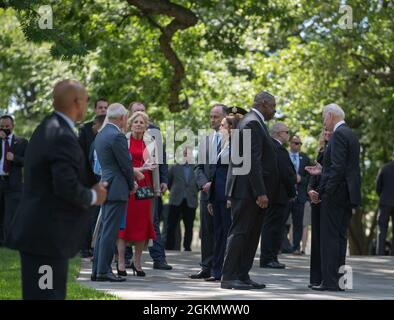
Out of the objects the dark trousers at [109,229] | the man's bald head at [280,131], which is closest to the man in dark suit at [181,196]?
the man's bald head at [280,131]

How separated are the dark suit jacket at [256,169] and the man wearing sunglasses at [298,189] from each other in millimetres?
7836

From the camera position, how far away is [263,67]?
35.5 m

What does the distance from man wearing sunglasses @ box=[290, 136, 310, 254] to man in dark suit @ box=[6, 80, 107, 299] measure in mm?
13024

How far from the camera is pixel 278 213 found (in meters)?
17.7

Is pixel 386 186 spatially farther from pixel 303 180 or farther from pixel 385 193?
pixel 303 180

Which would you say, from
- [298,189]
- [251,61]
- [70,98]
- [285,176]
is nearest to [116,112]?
[285,176]

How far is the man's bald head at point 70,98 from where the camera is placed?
8.50 m

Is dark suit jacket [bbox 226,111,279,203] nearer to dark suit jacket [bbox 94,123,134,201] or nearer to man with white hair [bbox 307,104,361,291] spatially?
man with white hair [bbox 307,104,361,291]

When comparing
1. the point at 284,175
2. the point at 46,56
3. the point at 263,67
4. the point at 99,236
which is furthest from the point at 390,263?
the point at 46,56

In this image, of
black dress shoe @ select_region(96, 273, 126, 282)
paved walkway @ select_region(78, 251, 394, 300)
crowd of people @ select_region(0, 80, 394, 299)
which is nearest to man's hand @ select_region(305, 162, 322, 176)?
crowd of people @ select_region(0, 80, 394, 299)

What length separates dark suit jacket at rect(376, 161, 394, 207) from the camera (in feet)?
72.9

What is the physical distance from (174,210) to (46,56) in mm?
19944

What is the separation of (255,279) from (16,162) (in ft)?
22.1

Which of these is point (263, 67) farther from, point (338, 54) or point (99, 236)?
point (99, 236)
